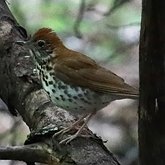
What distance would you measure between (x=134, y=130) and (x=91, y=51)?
136 centimetres

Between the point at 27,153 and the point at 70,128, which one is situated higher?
the point at 27,153

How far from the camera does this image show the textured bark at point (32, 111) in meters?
2.59

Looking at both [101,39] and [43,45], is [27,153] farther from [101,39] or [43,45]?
[101,39]

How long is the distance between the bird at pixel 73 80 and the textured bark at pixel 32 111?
0.06 metres

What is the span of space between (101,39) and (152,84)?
174 inches

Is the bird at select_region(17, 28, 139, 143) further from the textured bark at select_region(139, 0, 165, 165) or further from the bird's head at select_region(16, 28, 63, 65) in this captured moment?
the textured bark at select_region(139, 0, 165, 165)

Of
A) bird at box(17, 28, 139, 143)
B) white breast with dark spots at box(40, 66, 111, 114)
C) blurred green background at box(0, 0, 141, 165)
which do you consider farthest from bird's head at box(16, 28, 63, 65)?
blurred green background at box(0, 0, 141, 165)

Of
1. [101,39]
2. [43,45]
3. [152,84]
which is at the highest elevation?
[152,84]

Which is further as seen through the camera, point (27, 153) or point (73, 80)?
point (73, 80)

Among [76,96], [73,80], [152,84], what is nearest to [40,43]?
[73,80]

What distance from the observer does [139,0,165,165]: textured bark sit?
1.87 m

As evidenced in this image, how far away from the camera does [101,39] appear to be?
6316 mm

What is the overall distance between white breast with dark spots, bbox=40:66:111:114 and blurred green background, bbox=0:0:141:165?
1.80m

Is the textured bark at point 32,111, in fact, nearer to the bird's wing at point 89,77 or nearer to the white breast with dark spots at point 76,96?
the white breast with dark spots at point 76,96
